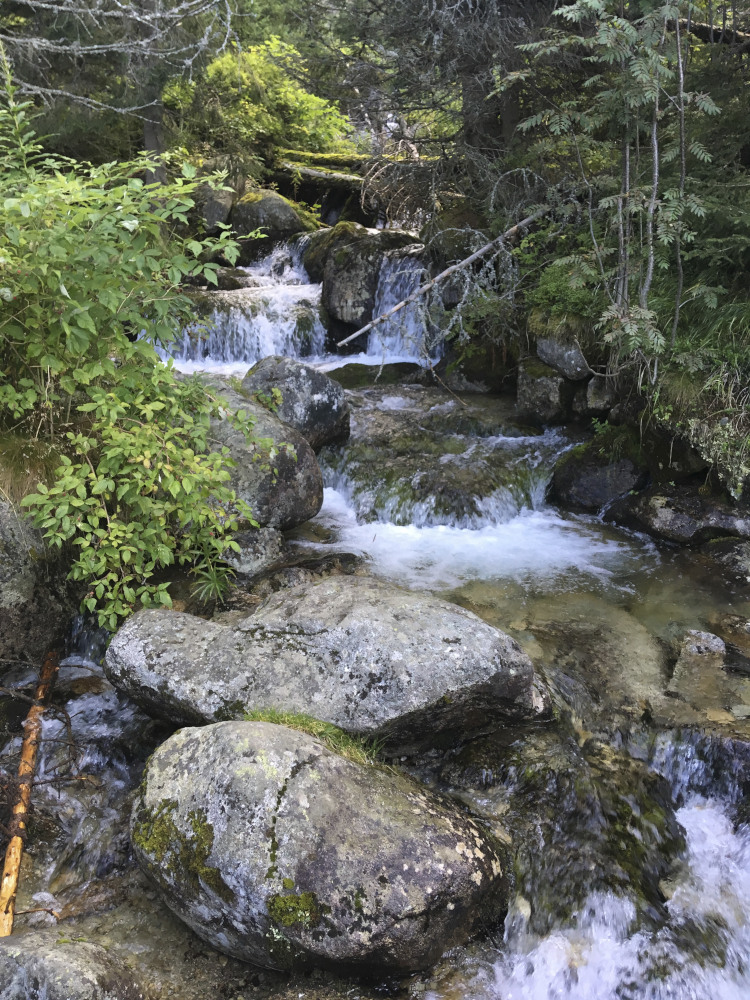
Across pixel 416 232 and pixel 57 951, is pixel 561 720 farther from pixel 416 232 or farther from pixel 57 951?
pixel 416 232

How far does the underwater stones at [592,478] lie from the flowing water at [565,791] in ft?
1.58

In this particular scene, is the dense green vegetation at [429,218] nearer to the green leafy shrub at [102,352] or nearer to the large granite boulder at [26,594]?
the green leafy shrub at [102,352]

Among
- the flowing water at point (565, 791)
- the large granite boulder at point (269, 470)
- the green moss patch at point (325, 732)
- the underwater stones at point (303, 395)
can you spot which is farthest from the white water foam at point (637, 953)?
the underwater stones at point (303, 395)

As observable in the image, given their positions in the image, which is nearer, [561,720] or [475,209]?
[561,720]

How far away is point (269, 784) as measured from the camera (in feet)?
9.60

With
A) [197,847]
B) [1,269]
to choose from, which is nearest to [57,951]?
[197,847]

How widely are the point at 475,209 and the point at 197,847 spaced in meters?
9.55

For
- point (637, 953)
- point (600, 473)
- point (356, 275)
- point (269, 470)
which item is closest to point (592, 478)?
point (600, 473)

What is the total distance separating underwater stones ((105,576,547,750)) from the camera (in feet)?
11.9

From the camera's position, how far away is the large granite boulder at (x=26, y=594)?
4.52 meters

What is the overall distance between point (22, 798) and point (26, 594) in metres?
1.63

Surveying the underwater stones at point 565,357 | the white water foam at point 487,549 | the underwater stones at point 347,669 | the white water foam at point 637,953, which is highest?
the underwater stones at point 565,357

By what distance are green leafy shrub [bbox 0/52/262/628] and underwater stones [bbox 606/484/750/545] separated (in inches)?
166

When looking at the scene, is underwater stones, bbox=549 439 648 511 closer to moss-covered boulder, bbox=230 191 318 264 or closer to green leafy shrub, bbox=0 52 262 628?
green leafy shrub, bbox=0 52 262 628
